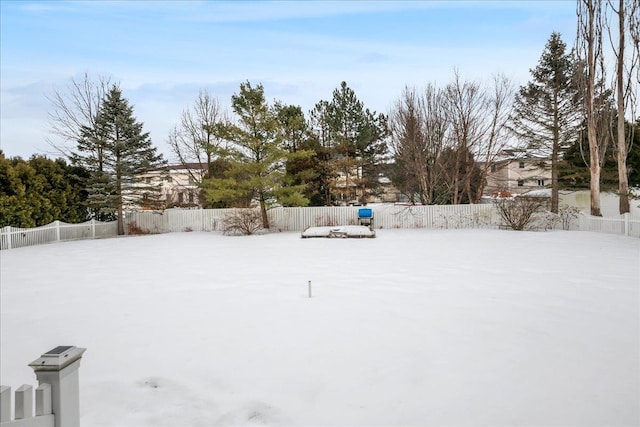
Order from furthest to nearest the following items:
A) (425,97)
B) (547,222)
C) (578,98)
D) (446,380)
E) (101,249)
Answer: (425,97), (578,98), (547,222), (101,249), (446,380)

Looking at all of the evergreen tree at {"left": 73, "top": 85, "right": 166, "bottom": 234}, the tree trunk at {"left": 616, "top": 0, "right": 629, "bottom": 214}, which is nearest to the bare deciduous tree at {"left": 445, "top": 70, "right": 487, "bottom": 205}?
the tree trunk at {"left": 616, "top": 0, "right": 629, "bottom": 214}

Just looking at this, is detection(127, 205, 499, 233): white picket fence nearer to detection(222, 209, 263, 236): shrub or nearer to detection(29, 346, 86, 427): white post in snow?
detection(222, 209, 263, 236): shrub

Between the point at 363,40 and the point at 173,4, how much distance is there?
22.0ft

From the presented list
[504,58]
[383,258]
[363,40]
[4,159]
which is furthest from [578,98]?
[4,159]

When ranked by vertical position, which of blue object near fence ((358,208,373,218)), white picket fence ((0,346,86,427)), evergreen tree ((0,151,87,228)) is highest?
evergreen tree ((0,151,87,228))

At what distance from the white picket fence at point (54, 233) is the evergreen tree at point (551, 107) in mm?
21920

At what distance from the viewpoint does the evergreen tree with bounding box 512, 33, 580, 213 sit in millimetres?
18500

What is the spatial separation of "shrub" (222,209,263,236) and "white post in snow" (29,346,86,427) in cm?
1385

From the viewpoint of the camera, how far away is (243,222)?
1561 cm

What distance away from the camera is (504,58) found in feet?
59.8

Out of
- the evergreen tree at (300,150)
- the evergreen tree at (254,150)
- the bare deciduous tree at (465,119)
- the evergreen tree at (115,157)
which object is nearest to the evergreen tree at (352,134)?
the evergreen tree at (300,150)

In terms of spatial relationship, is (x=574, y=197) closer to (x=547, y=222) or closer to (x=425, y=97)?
(x=547, y=222)

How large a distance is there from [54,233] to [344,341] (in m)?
15.1

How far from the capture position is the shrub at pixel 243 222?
1562 cm
